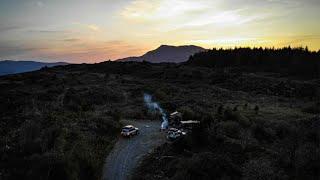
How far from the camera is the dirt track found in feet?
81.9

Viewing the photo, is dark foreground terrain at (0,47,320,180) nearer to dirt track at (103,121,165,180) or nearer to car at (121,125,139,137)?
dirt track at (103,121,165,180)

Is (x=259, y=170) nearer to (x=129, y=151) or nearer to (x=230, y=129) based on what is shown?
(x=129, y=151)

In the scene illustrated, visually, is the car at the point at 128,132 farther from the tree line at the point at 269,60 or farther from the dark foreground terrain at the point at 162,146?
the tree line at the point at 269,60

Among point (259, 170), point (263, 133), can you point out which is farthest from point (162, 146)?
point (263, 133)

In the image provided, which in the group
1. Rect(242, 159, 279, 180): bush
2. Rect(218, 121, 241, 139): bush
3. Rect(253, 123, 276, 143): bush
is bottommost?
Rect(253, 123, 276, 143): bush

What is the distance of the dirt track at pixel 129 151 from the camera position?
983 inches

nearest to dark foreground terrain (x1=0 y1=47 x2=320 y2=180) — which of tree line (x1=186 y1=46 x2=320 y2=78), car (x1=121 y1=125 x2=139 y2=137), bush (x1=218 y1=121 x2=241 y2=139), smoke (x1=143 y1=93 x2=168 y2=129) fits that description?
bush (x1=218 y1=121 x2=241 y2=139)

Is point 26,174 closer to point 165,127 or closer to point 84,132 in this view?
point 84,132

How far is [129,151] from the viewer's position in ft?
98.0

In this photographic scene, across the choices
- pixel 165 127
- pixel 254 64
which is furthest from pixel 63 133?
pixel 254 64

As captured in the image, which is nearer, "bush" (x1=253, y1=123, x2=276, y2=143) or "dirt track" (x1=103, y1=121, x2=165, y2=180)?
"dirt track" (x1=103, y1=121, x2=165, y2=180)

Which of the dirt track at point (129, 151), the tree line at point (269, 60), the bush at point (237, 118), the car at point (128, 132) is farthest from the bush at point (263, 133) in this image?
the tree line at point (269, 60)

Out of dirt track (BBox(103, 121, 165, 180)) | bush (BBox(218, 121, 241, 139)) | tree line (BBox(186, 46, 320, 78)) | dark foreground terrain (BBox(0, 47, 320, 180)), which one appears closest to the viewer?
dark foreground terrain (BBox(0, 47, 320, 180))

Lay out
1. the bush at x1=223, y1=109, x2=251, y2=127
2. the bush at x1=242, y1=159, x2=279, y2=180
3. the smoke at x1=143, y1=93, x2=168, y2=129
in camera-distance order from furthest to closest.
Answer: the smoke at x1=143, y1=93, x2=168, y2=129
the bush at x1=223, y1=109, x2=251, y2=127
the bush at x1=242, y1=159, x2=279, y2=180
